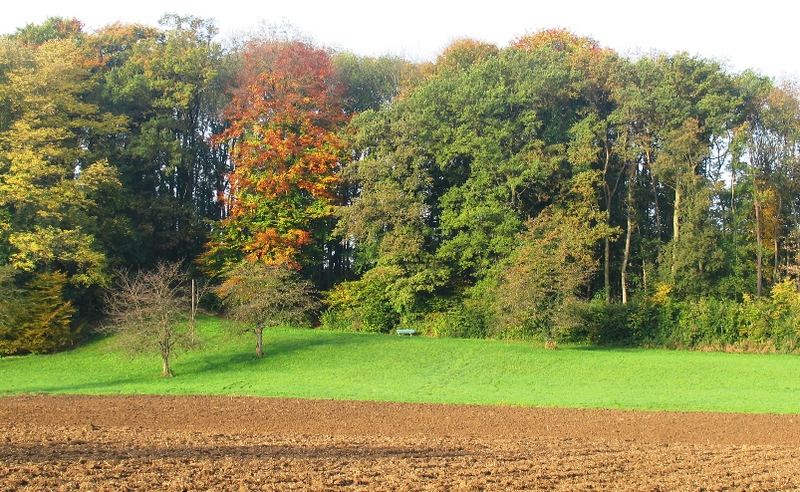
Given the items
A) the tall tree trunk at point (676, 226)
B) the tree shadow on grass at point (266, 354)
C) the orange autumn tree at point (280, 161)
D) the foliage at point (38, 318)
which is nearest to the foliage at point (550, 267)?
the tall tree trunk at point (676, 226)

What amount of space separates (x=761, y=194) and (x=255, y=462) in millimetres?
42837

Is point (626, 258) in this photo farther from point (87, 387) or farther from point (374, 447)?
point (374, 447)

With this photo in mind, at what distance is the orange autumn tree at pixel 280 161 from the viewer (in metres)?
51.0

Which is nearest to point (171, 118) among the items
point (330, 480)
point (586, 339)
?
point (586, 339)

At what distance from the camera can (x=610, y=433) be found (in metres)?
21.9

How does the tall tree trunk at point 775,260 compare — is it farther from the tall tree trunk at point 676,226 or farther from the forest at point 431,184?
the tall tree trunk at point 676,226

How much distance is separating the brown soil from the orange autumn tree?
76.5 feet

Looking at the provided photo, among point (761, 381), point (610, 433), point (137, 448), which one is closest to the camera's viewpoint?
point (137, 448)

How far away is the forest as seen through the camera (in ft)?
149

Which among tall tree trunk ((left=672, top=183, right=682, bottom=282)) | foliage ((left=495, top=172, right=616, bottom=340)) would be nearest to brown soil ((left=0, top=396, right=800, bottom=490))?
foliage ((left=495, top=172, right=616, bottom=340))

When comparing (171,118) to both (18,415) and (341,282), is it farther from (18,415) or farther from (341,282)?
(18,415)

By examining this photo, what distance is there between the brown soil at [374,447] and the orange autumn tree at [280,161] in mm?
23306

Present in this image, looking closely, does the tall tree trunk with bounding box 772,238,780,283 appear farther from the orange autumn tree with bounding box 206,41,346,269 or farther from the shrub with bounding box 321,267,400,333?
the orange autumn tree with bounding box 206,41,346,269

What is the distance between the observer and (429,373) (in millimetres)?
36812
